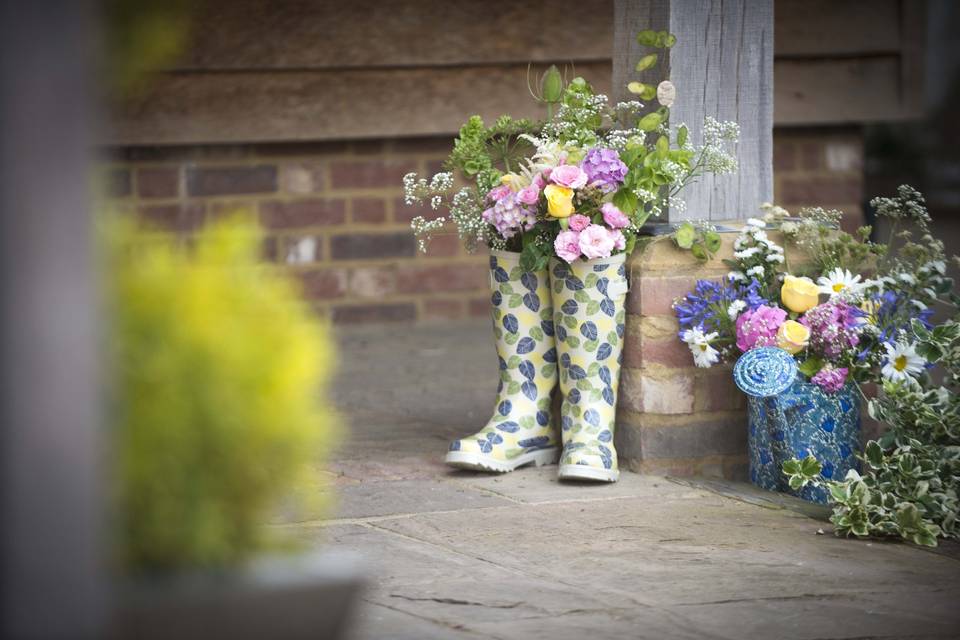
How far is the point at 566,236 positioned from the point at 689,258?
0.40 meters

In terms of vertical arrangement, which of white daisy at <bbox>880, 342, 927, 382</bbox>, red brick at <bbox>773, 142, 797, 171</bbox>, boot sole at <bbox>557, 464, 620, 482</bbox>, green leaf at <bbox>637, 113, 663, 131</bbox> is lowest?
boot sole at <bbox>557, 464, 620, 482</bbox>

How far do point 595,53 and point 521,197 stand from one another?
293cm

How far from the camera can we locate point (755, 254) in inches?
142

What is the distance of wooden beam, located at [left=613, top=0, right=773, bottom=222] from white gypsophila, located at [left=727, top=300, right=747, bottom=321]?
339 millimetres

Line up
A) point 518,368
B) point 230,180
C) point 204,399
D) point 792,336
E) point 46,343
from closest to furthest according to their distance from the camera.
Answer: point 46,343
point 204,399
point 792,336
point 518,368
point 230,180

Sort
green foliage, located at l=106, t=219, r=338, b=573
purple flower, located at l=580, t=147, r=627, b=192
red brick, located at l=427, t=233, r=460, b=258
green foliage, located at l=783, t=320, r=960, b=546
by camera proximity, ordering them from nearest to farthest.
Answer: green foliage, located at l=106, t=219, r=338, b=573 < green foliage, located at l=783, t=320, r=960, b=546 < purple flower, located at l=580, t=147, r=627, b=192 < red brick, located at l=427, t=233, r=460, b=258

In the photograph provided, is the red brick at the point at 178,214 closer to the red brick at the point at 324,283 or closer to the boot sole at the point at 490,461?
the red brick at the point at 324,283

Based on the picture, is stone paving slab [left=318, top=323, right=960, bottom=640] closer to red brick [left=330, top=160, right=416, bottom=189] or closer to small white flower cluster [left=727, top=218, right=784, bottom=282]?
small white flower cluster [left=727, top=218, right=784, bottom=282]

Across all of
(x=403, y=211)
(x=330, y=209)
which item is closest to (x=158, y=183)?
(x=330, y=209)

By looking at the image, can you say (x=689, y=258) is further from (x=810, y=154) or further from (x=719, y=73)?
(x=810, y=154)

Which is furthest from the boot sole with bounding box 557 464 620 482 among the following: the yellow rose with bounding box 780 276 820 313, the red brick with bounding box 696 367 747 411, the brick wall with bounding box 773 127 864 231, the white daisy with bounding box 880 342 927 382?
the brick wall with bounding box 773 127 864 231

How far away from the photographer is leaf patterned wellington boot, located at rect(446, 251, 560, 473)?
3.68 metres

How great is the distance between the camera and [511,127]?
12.3ft

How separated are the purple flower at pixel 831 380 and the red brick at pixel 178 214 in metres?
3.59
